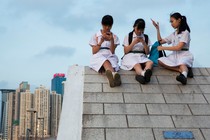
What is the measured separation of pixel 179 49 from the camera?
6.01 m

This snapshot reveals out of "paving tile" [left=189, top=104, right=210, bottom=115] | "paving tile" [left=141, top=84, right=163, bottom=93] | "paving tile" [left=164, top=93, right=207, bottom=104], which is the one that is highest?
"paving tile" [left=141, top=84, right=163, bottom=93]

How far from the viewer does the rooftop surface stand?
14.3 ft

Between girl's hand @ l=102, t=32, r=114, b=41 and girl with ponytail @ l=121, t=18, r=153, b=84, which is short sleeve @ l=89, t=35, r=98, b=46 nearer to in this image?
girl's hand @ l=102, t=32, r=114, b=41

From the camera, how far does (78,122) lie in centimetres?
455

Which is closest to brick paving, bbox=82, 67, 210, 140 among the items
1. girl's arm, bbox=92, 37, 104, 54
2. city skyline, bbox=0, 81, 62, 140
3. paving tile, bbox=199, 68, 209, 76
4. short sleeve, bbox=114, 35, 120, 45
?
paving tile, bbox=199, 68, 209, 76

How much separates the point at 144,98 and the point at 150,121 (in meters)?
0.66

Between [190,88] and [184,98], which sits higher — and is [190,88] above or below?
above

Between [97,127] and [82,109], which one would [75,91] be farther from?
[97,127]

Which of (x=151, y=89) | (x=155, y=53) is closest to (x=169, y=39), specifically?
(x=155, y=53)

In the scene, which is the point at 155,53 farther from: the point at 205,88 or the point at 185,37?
the point at 205,88

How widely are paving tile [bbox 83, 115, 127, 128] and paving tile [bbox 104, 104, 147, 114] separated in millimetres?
133

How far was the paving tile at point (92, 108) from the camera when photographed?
15.6 ft

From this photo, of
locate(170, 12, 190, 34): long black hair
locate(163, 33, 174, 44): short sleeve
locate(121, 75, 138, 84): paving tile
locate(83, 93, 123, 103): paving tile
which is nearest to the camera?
locate(83, 93, 123, 103): paving tile

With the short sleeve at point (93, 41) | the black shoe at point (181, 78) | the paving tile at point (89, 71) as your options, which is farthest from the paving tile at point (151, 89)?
the short sleeve at point (93, 41)
